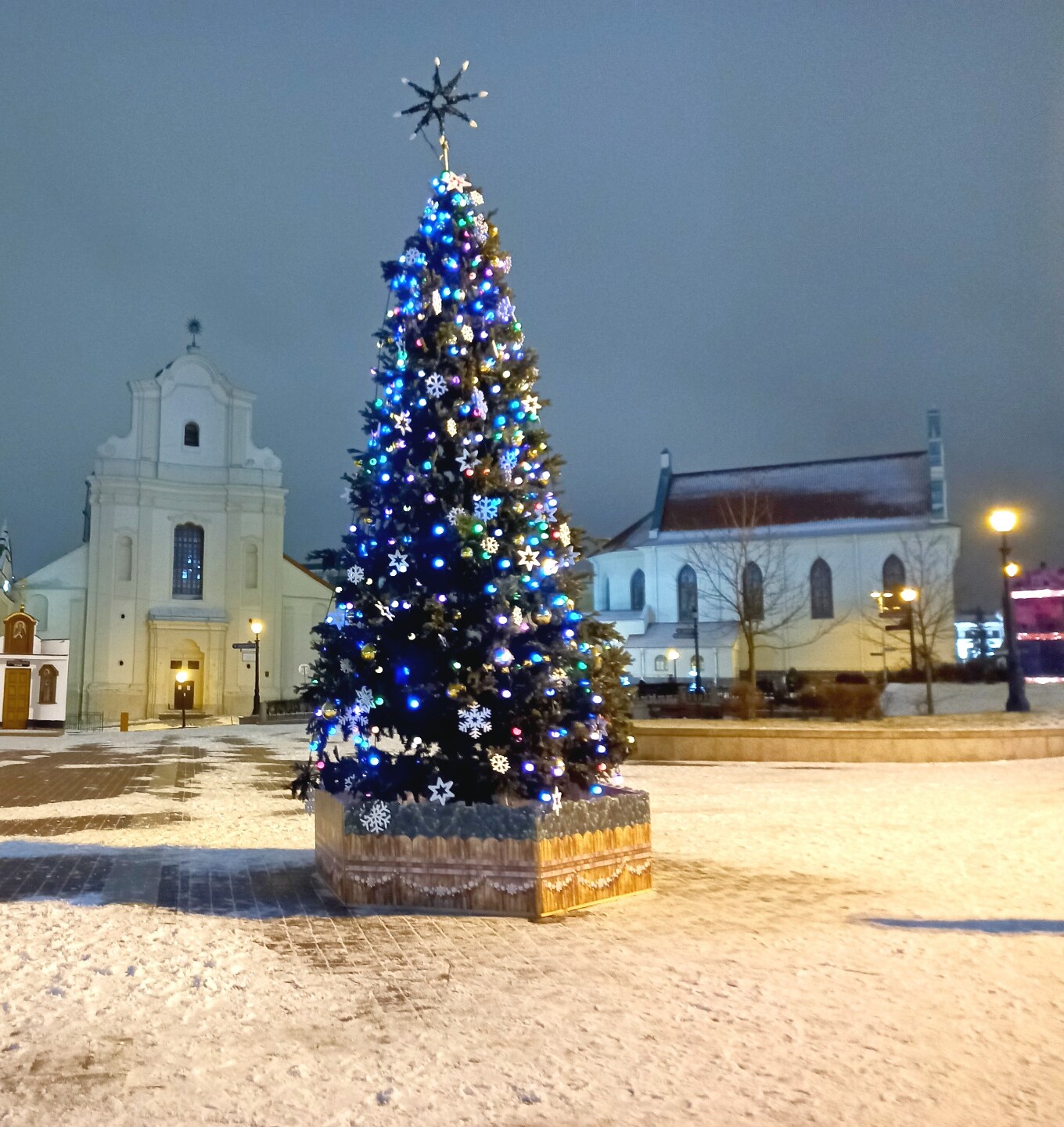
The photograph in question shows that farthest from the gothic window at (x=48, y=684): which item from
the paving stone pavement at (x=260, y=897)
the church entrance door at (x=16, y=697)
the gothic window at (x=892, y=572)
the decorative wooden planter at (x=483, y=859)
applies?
the gothic window at (x=892, y=572)

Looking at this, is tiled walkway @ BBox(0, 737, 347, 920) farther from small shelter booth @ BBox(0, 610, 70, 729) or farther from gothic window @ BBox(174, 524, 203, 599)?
gothic window @ BBox(174, 524, 203, 599)

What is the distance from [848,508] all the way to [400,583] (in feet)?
171

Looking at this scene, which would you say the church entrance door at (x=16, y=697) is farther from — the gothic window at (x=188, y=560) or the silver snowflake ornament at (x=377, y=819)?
the silver snowflake ornament at (x=377, y=819)

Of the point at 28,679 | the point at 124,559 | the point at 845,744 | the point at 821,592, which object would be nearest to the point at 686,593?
the point at 821,592

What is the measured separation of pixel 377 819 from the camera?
704cm

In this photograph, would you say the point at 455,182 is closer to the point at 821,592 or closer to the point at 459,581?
the point at 459,581

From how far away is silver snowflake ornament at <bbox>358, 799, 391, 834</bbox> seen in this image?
7027 mm

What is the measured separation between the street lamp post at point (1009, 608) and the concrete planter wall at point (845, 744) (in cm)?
189

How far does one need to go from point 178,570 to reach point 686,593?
27.9m

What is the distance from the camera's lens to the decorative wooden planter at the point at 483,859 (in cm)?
680

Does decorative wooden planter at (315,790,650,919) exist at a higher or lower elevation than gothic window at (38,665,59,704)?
lower

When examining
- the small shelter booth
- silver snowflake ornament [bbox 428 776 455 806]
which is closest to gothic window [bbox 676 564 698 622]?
the small shelter booth

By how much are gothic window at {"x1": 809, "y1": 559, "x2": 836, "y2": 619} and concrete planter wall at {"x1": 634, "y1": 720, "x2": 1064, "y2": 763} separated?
3533 centimetres

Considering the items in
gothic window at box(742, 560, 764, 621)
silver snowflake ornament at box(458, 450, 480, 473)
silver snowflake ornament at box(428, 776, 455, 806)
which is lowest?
silver snowflake ornament at box(428, 776, 455, 806)
